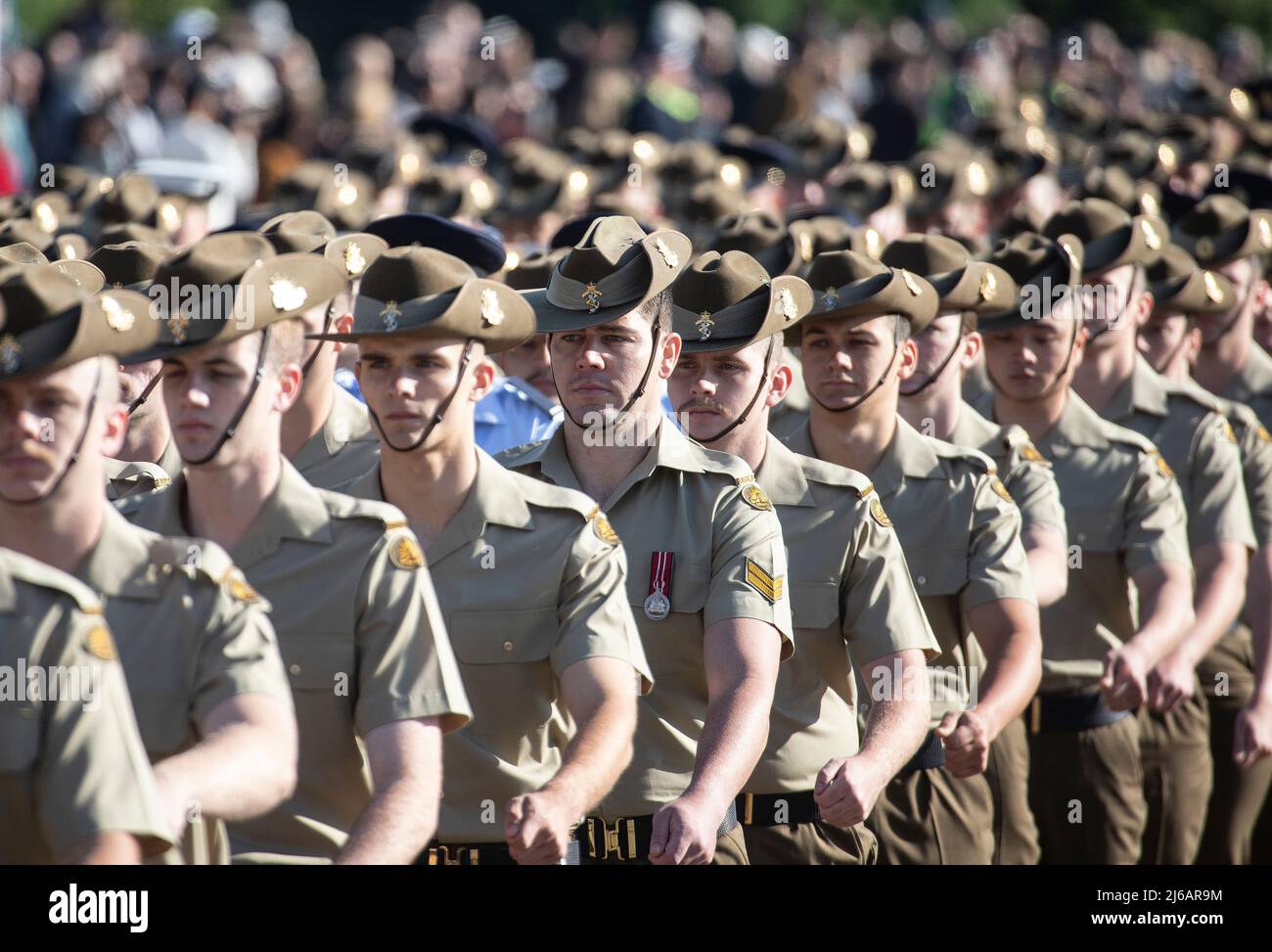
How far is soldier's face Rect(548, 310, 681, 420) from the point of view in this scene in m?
6.14

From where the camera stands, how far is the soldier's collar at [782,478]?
21.5ft

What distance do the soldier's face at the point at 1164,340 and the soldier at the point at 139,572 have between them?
6252 millimetres

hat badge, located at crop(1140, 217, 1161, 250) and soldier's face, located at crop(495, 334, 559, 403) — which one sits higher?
hat badge, located at crop(1140, 217, 1161, 250)

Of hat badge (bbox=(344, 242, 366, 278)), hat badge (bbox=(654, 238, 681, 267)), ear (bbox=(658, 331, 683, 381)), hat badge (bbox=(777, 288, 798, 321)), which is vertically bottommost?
ear (bbox=(658, 331, 683, 381))

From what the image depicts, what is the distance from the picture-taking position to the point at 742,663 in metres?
5.70

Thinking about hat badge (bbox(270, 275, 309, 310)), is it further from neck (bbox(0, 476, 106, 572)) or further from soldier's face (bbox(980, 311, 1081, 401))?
soldier's face (bbox(980, 311, 1081, 401))

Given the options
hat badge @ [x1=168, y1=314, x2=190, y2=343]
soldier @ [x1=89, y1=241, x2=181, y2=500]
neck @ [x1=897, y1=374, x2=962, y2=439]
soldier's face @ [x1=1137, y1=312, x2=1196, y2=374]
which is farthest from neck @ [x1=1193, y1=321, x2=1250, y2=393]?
hat badge @ [x1=168, y1=314, x2=190, y2=343]

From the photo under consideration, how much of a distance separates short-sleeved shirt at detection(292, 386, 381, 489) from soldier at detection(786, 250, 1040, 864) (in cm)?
140

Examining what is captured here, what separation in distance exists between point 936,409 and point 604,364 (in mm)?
2182

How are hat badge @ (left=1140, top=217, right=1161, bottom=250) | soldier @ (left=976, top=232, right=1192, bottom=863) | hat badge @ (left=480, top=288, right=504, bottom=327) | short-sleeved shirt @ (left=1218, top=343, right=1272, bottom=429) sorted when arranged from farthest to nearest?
short-sleeved shirt @ (left=1218, top=343, right=1272, bottom=429)
hat badge @ (left=1140, top=217, right=1161, bottom=250)
soldier @ (left=976, top=232, right=1192, bottom=863)
hat badge @ (left=480, top=288, right=504, bottom=327)

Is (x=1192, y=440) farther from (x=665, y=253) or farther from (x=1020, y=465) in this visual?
(x=665, y=253)

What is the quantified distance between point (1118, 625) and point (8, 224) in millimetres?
4490
